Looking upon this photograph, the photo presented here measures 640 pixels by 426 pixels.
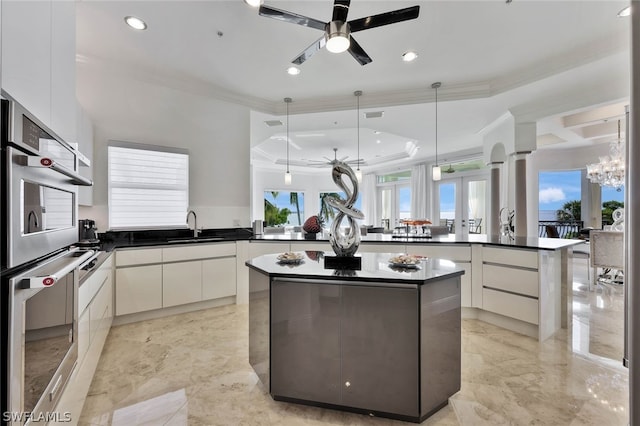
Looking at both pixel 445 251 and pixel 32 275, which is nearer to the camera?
pixel 32 275

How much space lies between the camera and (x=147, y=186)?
3803 mm

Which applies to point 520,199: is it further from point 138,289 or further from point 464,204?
point 138,289

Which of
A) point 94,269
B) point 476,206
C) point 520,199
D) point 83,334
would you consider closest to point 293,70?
point 94,269

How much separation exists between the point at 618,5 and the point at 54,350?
14.6 feet

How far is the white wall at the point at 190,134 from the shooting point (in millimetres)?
3492

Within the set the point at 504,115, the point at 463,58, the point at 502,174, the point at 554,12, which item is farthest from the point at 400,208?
the point at 554,12

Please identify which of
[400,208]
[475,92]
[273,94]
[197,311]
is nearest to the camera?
[197,311]

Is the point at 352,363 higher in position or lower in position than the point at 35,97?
lower

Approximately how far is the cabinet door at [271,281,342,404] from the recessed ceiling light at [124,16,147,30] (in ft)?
9.10

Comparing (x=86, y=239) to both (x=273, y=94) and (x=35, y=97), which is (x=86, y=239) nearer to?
(x=35, y=97)

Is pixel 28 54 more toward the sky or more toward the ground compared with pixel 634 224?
more toward the sky

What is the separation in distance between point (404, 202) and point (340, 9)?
8.48 m

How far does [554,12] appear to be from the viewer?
2.59 m

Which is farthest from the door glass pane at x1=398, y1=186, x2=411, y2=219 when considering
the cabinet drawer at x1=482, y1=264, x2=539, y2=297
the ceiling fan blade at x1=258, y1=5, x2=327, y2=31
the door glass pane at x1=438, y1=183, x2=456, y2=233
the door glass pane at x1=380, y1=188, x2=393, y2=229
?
the ceiling fan blade at x1=258, y1=5, x2=327, y2=31
